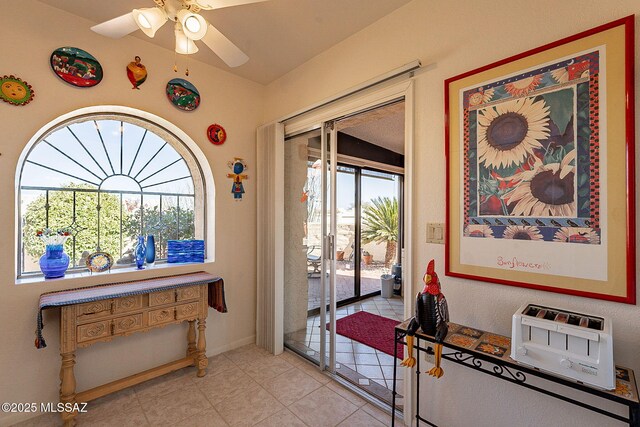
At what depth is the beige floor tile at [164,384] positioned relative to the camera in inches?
83.5

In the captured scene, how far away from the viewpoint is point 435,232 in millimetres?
1700

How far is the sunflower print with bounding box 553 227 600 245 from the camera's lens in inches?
47.2

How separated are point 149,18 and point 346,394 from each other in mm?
2688

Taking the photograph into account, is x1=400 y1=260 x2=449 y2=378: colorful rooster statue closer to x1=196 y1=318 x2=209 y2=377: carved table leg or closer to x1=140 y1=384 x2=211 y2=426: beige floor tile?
x1=140 y1=384 x2=211 y2=426: beige floor tile

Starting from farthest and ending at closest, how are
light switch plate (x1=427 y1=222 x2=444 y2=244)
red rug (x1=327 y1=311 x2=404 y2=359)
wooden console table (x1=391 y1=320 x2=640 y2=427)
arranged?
red rug (x1=327 y1=311 x2=404 y2=359), light switch plate (x1=427 y1=222 x2=444 y2=244), wooden console table (x1=391 y1=320 x2=640 y2=427)

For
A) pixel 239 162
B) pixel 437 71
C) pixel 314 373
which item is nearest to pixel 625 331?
pixel 437 71

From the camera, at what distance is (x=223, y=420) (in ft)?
6.08

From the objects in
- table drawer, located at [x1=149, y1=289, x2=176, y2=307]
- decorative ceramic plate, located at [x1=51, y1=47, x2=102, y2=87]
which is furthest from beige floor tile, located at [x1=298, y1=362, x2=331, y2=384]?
decorative ceramic plate, located at [x1=51, y1=47, x2=102, y2=87]

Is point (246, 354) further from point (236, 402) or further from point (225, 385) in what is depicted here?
point (236, 402)

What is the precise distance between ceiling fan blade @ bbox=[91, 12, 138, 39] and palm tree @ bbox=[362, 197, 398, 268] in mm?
3650

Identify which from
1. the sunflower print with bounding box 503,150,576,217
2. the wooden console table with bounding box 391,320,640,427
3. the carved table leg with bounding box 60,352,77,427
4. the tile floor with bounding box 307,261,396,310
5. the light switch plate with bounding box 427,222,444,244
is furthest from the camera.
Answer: the tile floor with bounding box 307,261,396,310

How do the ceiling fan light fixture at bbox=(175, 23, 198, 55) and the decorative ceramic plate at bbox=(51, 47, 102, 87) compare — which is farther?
the decorative ceramic plate at bbox=(51, 47, 102, 87)

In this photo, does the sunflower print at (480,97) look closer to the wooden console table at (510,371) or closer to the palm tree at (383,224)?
the wooden console table at (510,371)

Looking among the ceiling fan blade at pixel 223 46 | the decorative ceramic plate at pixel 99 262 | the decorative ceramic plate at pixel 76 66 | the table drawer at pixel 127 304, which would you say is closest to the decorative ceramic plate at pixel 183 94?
the decorative ceramic plate at pixel 76 66
